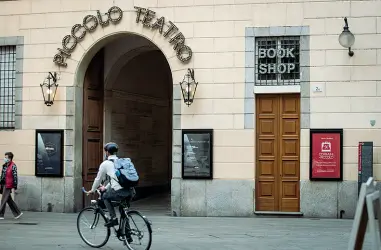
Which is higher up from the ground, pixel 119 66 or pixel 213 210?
pixel 119 66

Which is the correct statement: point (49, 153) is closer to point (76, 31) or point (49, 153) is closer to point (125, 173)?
point (76, 31)

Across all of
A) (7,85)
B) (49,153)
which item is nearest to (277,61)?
(49,153)

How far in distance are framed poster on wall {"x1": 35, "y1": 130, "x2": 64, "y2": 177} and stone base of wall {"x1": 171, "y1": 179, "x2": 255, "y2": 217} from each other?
3423mm

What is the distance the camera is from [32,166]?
61.1ft

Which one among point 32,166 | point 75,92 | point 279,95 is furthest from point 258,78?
point 32,166

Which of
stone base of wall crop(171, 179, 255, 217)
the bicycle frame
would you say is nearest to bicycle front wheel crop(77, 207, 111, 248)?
the bicycle frame

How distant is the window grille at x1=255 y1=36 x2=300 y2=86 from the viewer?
17172mm

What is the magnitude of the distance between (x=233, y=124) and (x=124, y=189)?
6.45 meters

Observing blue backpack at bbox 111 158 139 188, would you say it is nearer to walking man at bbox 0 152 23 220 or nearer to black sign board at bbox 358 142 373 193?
walking man at bbox 0 152 23 220

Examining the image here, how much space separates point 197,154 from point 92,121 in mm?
3904

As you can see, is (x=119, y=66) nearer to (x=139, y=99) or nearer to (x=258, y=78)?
(x=139, y=99)

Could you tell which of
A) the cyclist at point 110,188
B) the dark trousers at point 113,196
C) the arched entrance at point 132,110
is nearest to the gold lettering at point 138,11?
the arched entrance at point 132,110

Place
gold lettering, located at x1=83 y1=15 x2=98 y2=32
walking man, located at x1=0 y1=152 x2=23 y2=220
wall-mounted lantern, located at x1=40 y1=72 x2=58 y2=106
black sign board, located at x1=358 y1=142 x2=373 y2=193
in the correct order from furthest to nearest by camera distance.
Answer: wall-mounted lantern, located at x1=40 y1=72 x2=58 y2=106, gold lettering, located at x1=83 y1=15 x2=98 y2=32, walking man, located at x1=0 y1=152 x2=23 y2=220, black sign board, located at x1=358 y1=142 x2=373 y2=193

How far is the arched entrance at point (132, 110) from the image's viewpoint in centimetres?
1953
